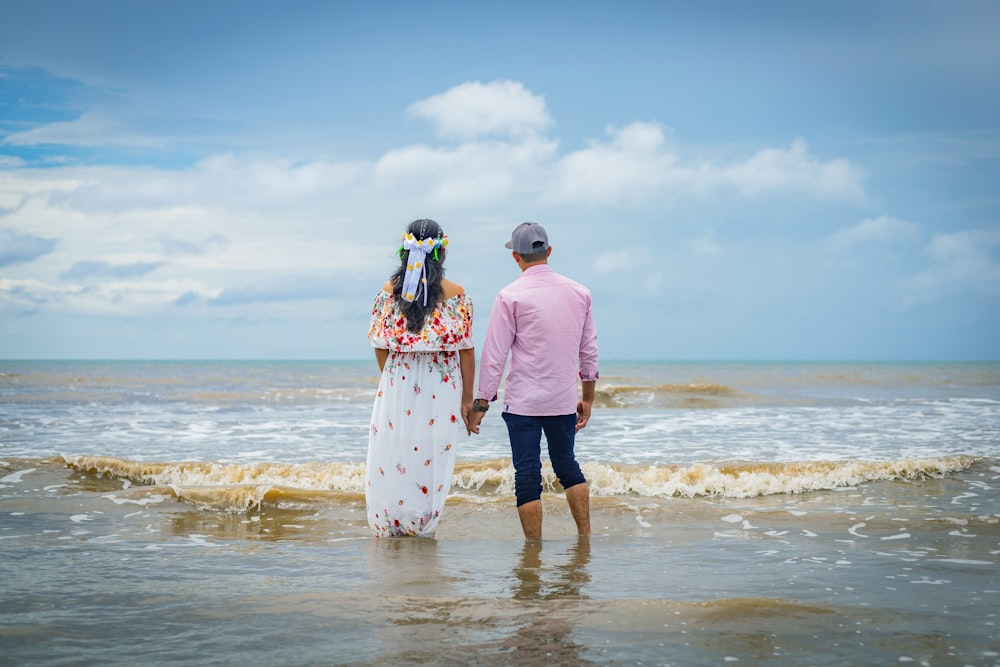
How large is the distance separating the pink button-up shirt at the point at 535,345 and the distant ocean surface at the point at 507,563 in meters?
0.96

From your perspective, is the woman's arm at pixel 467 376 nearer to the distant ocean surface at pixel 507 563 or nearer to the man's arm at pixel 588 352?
the man's arm at pixel 588 352

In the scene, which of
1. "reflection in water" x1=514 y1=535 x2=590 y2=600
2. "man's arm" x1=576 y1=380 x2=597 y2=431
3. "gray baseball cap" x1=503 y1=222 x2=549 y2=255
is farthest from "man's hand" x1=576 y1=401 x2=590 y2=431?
"gray baseball cap" x1=503 y1=222 x2=549 y2=255

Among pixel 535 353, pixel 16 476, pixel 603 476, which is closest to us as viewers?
pixel 535 353

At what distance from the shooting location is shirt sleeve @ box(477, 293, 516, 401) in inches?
184

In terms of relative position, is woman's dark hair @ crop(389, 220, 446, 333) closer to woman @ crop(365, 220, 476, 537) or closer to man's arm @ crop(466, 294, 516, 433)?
woman @ crop(365, 220, 476, 537)

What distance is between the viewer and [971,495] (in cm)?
737

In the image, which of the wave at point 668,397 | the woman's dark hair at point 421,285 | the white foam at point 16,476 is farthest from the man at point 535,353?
the wave at point 668,397

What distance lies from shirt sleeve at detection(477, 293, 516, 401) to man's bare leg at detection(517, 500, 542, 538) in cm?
81

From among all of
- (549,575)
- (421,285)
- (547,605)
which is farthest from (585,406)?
(547,605)

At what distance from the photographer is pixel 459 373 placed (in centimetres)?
503

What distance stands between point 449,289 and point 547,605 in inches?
79.8

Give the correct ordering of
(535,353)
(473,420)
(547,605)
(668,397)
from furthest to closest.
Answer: (668,397) < (473,420) < (535,353) < (547,605)

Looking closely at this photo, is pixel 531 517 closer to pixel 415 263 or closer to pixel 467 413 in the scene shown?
pixel 467 413

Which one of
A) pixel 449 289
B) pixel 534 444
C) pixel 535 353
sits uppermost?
pixel 449 289
